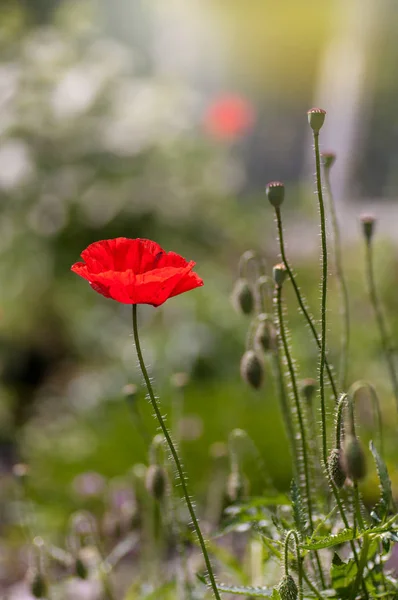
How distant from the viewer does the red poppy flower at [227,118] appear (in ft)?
19.5

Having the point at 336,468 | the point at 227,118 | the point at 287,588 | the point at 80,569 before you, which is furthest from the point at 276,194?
the point at 227,118

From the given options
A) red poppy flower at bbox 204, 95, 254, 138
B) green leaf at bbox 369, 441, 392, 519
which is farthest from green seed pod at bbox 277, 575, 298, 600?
red poppy flower at bbox 204, 95, 254, 138

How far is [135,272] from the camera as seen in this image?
1171 millimetres

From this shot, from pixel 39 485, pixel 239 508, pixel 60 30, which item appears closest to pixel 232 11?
pixel 60 30

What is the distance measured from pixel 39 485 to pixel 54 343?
6.84 ft

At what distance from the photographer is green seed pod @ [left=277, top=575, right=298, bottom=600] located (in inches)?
41.4

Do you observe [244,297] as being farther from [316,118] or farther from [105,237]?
[105,237]

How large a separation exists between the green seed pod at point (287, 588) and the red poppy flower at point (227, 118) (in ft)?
16.8

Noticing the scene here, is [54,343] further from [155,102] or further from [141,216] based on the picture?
[155,102]

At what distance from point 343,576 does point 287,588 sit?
18cm

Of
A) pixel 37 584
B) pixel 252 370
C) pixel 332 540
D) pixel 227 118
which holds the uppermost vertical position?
pixel 227 118

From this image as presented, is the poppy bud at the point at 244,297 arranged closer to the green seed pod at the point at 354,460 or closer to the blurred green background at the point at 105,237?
the green seed pod at the point at 354,460

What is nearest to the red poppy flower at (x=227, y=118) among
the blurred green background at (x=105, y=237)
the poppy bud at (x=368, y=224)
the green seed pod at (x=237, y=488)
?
the blurred green background at (x=105, y=237)

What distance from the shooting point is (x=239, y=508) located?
134 centimetres
